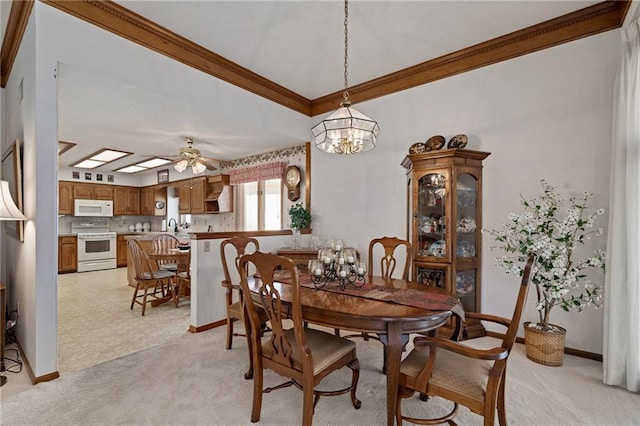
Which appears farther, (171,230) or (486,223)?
(171,230)

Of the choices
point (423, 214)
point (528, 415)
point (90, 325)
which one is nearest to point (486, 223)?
point (423, 214)

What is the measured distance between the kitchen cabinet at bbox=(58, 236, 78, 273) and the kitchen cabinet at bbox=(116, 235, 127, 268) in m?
0.83

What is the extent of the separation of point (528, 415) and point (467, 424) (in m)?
0.44

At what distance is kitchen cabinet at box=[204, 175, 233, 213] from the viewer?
20.4ft

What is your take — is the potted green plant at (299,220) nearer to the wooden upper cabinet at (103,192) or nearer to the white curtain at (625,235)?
the white curtain at (625,235)

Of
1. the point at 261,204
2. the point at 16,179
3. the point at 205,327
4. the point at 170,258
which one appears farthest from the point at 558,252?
the point at 16,179

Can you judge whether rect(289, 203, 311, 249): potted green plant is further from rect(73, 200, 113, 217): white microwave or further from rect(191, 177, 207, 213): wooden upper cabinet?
rect(73, 200, 113, 217): white microwave

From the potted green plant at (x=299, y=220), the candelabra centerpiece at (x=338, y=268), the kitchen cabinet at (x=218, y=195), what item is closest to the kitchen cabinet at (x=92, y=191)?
the kitchen cabinet at (x=218, y=195)

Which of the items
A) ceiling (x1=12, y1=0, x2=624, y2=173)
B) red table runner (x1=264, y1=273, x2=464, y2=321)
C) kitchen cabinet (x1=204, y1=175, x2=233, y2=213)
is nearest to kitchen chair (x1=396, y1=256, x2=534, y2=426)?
red table runner (x1=264, y1=273, x2=464, y2=321)

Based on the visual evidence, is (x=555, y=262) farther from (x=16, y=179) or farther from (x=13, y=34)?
(x=13, y=34)

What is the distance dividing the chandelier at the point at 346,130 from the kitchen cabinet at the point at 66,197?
7.64 metres

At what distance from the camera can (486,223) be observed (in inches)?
127

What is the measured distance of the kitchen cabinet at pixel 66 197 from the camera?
713 centimetres

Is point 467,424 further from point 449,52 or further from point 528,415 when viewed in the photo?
point 449,52
